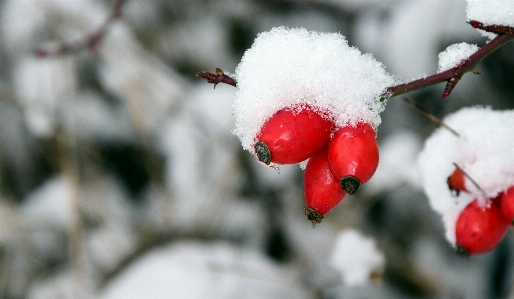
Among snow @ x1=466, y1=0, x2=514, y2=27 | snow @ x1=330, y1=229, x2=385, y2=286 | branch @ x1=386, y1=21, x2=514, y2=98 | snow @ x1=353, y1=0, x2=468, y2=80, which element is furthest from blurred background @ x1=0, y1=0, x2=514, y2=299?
branch @ x1=386, y1=21, x2=514, y2=98

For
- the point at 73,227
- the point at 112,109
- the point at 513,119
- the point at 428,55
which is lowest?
the point at 513,119

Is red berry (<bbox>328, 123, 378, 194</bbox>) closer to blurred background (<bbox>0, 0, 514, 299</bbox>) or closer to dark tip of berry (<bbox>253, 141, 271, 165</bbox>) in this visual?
dark tip of berry (<bbox>253, 141, 271, 165</bbox>)

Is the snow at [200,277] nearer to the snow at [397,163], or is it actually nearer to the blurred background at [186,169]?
the blurred background at [186,169]

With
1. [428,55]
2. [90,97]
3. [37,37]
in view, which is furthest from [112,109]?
[428,55]

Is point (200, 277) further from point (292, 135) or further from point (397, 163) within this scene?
point (292, 135)

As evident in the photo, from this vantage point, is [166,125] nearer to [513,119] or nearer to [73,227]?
[73,227]

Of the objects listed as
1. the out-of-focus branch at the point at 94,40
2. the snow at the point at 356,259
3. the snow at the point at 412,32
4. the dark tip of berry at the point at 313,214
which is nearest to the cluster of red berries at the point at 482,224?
the dark tip of berry at the point at 313,214
